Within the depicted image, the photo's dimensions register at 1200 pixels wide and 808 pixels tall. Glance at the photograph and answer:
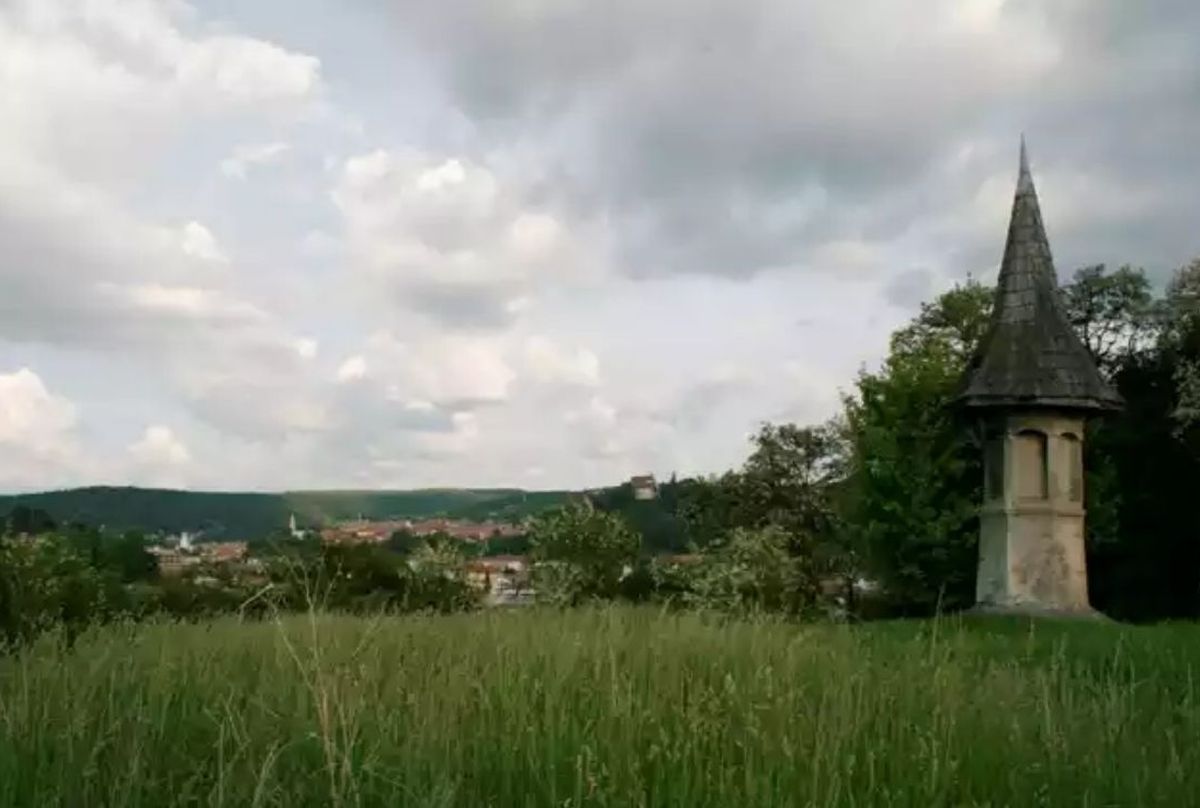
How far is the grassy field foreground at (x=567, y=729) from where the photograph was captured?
13.0 feet

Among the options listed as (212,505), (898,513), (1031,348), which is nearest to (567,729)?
(1031,348)

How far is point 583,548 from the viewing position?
84.0ft

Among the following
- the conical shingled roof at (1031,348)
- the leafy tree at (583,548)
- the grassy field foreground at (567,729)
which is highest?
the conical shingled roof at (1031,348)

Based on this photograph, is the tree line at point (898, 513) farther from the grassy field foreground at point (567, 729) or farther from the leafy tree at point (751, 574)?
the grassy field foreground at point (567, 729)

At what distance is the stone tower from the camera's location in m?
23.8

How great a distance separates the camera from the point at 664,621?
7.97 meters

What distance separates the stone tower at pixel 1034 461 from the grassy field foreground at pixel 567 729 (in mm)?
17602

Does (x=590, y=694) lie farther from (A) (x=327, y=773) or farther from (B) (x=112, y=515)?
(B) (x=112, y=515)

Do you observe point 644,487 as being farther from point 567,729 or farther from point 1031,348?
point 567,729

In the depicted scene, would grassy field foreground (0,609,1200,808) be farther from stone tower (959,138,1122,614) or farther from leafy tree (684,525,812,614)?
stone tower (959,138,1122,614)

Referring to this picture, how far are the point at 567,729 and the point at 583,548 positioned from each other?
2105 cm

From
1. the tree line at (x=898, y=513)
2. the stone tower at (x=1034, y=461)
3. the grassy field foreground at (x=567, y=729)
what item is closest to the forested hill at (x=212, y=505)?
the tree line at (x=898, y=513)

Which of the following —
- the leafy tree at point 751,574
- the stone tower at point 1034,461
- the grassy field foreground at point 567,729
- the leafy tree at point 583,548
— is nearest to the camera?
the grassy field foreground at point 567,729

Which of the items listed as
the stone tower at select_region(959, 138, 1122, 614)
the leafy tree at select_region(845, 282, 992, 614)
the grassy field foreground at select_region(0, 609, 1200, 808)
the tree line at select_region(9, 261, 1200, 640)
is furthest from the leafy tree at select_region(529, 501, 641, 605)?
the grassy field foreground at select_region(0, 609, 1200, 808)
